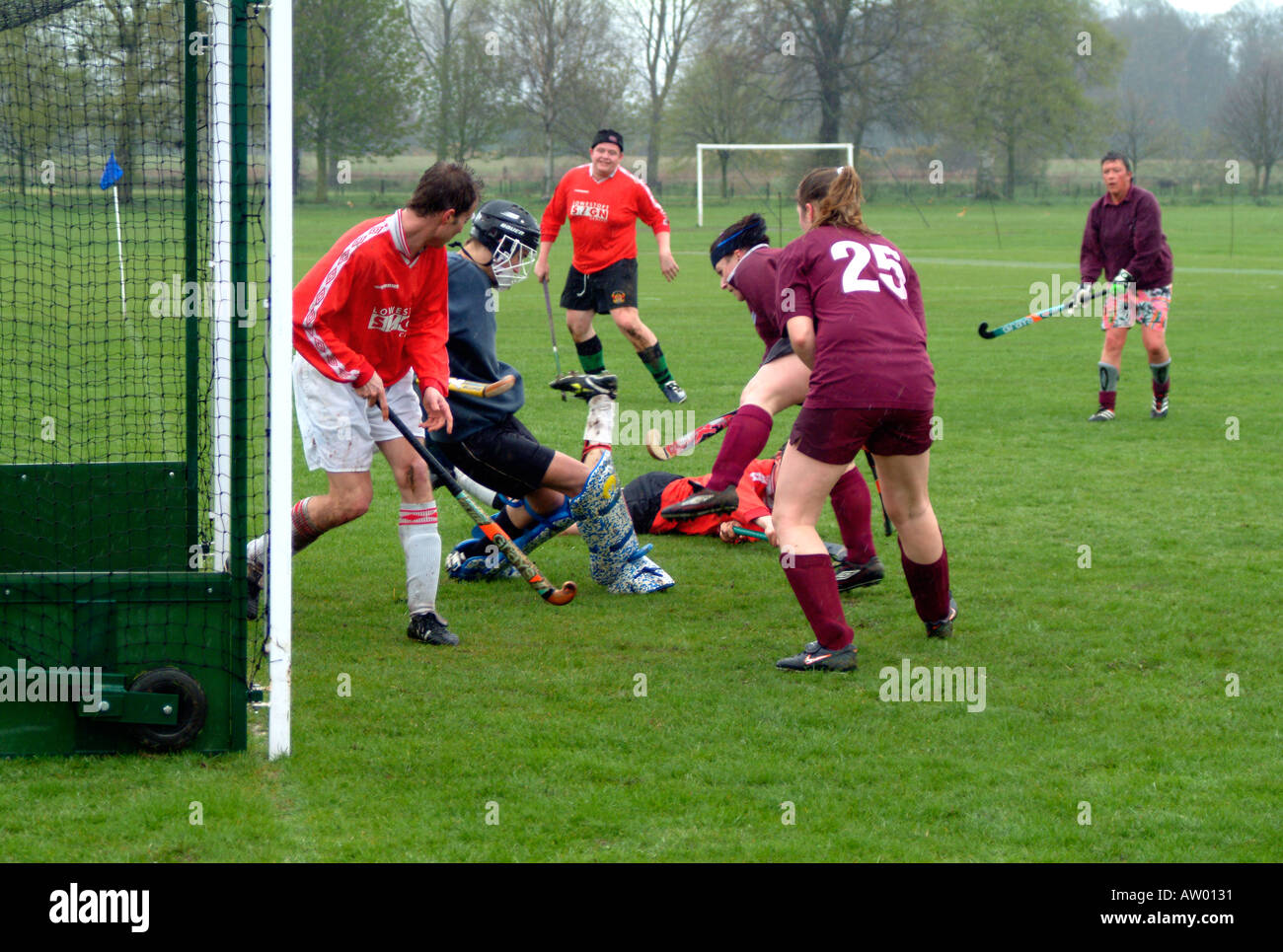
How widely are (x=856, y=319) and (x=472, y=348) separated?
5.79 feet

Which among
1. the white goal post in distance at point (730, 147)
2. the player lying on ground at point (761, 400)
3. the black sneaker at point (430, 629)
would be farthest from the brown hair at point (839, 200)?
the white goal post in distance at point (730, 147)

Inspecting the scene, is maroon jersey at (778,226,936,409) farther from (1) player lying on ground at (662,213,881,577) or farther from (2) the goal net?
(2) the goal net

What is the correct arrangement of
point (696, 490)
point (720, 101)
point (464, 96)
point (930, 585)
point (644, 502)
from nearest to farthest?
point (930, 585) < point (696, 490) < point (644, 502) < point (720, 101) < point (464, 96)

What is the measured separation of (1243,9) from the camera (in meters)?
77.8

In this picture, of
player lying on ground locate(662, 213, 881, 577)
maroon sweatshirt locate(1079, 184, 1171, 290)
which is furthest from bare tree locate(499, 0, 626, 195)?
player lying on ground locate(662, 213, 881, 577)

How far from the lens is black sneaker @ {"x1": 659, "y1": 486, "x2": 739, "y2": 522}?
6477mm

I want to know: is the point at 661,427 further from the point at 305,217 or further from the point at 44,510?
the point at 305,217

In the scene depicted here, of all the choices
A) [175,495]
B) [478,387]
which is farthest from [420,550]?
[175,495]

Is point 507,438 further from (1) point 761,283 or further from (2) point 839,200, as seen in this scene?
(2) point 839,200

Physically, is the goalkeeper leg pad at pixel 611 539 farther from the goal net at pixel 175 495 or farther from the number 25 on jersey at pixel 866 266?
the number 25 on jersey at pixel 866 266

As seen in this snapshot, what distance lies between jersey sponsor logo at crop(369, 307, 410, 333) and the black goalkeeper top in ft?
1.87

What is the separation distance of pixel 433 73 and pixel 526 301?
3587 centimetres

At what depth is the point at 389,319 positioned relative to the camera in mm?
5027

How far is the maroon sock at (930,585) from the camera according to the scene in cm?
521
